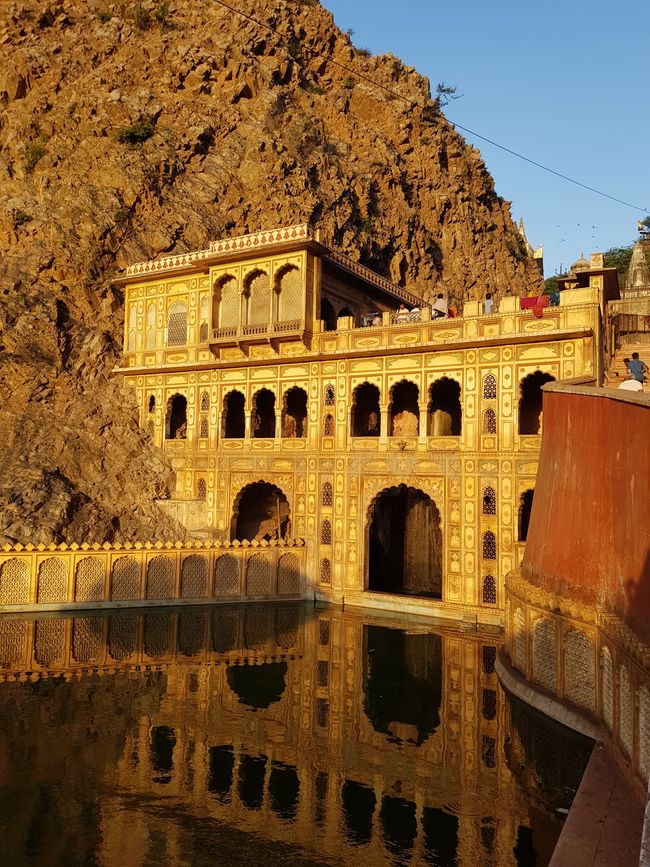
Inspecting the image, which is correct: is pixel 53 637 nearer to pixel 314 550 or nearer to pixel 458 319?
pixel 314 550

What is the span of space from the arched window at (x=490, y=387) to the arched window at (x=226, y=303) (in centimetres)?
916

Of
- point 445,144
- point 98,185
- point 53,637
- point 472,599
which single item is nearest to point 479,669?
point 472,599

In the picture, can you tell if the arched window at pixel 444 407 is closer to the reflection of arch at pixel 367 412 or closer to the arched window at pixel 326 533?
the reflection of arch at pixel 367 412

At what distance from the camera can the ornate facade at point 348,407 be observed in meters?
18.5

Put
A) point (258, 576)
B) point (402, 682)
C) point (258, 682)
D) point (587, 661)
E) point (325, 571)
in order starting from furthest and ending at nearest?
point (325, 571)
point (258, 576)
point (402, 682)
point (258, 682)
point (587, 661)

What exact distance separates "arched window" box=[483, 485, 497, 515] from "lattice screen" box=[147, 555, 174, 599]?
359 inches

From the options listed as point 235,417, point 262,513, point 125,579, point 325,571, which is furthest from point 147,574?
point 235,417

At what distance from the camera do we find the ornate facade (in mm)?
18469

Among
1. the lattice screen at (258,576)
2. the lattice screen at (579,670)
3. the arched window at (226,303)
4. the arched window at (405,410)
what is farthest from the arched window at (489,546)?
the arched window at (226,303)

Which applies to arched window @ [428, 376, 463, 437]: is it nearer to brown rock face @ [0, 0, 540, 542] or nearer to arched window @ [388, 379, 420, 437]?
arched window @ [388, 379, 420, 437]

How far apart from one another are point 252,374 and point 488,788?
16845mm

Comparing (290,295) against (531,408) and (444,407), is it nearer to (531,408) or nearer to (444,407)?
(444,407)

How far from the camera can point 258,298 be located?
23.4m

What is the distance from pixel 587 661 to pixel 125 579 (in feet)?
43.1
